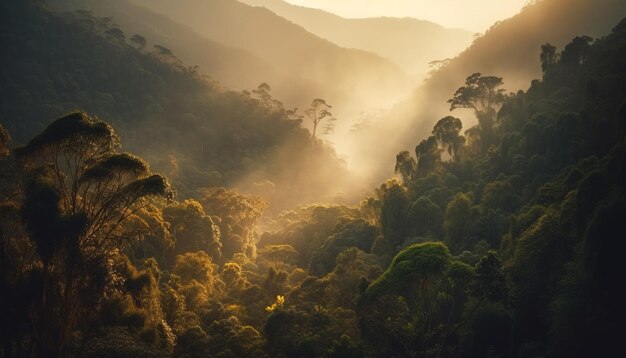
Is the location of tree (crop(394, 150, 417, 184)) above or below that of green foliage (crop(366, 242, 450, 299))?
above

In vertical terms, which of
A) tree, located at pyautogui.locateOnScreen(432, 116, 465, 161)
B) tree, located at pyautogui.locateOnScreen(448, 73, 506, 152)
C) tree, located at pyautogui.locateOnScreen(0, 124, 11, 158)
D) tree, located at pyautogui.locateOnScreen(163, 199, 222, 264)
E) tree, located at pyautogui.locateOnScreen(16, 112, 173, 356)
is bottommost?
tree, located at pyautogui.locateOnScreen(16, 112, 173, 356)

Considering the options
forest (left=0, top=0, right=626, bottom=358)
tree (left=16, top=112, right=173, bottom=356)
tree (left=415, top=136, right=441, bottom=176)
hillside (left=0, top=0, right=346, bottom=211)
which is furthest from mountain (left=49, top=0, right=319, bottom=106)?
tree (left=16, top=112, right=173, bottom=356)

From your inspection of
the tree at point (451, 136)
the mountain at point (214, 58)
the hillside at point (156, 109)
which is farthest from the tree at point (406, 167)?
the mountain at point (214, 58)

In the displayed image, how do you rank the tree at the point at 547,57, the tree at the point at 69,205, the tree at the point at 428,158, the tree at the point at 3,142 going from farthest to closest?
the tree at the point at 547,57 < the tree at the point at 428,158 < the tree at the point at 3,142 < the tree at the point at 69,205

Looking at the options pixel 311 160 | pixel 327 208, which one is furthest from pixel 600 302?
pixel 311 160

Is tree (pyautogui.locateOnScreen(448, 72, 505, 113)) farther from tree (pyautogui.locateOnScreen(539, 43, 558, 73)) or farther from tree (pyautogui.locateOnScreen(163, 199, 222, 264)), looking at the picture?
tree (pyautogui.locateOnScreen(163, 199, 222, 264))

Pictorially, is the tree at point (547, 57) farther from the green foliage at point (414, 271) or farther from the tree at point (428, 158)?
the green foliage at point (414, 271)
